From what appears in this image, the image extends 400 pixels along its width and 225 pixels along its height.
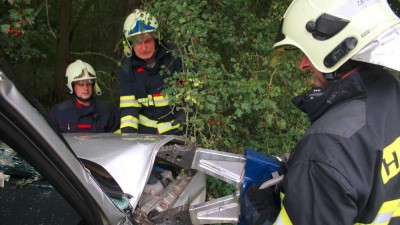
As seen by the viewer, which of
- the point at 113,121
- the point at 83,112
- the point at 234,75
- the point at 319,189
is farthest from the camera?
the point at 113,121

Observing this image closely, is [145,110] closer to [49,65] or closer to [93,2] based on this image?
[93,2]

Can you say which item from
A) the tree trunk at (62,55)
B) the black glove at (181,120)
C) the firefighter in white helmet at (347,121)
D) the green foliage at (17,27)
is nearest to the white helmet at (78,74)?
the green foliage at (17,27)

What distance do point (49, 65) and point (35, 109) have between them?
7502 mm

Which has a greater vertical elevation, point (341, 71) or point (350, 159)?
point (341, 71)

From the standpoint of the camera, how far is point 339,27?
157 centimetres

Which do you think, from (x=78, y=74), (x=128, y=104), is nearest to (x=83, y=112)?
(x=78, y=74)

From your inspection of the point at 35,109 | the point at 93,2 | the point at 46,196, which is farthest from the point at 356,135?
the point at 93,2

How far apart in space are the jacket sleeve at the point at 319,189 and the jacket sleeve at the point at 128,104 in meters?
2.35

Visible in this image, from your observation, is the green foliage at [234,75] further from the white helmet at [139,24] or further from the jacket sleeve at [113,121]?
the jacket sleeve at [113,121]

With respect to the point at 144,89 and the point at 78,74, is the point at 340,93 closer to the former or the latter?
the point at 144,89

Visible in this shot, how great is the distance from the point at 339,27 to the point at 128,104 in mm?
2389

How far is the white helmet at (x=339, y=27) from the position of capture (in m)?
1.53

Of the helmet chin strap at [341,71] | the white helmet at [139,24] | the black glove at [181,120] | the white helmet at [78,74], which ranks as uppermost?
the white helmet at [139,24]

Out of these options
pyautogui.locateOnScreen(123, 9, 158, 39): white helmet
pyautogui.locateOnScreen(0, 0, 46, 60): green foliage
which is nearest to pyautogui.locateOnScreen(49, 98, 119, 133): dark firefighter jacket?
pyautogui.locateOnScreen(0, 0, 46, 60): green foliage
